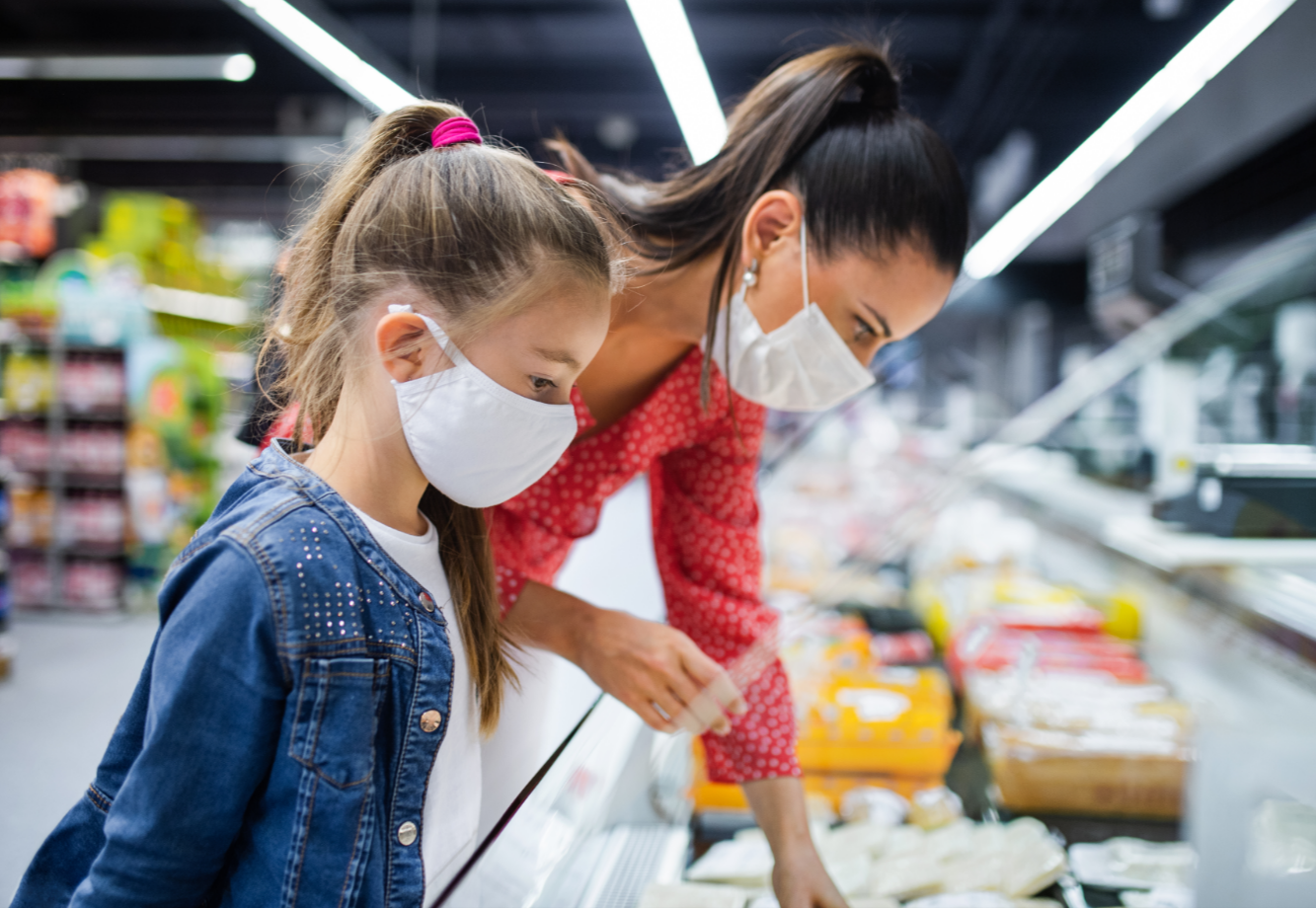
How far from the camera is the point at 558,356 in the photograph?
0.68 meters

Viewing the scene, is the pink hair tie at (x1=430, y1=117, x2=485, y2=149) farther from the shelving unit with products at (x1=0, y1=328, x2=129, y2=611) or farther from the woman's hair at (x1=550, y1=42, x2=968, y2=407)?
the shelving unit with products at (x1=0, y1=328, x2=129, y2=611)

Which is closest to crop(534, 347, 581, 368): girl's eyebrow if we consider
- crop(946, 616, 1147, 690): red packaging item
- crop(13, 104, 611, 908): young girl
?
crop(13, 104, 611, 908): young girl

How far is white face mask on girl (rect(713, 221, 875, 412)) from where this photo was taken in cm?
110

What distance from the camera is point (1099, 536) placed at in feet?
8.70

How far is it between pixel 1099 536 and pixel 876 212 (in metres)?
2.09

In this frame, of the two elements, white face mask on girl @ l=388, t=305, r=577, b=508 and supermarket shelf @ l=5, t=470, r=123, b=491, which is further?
supermarket shelf @ l=5, t=470, r=123, b=491

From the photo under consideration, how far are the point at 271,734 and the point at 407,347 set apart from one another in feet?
1.00

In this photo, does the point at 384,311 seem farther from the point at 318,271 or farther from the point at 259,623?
the point at 259,623

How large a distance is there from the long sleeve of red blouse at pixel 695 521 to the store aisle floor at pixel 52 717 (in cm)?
148

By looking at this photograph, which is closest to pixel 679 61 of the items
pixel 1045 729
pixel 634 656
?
pixel 1045 729

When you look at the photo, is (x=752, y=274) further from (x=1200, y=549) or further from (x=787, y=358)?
(x=1200, y=549)

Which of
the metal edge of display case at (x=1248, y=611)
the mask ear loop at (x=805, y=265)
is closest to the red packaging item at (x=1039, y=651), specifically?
the metal edge of display case at (x=1248, y=611)

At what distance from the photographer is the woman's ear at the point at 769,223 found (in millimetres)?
1029

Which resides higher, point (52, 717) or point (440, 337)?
point (440, 337)
